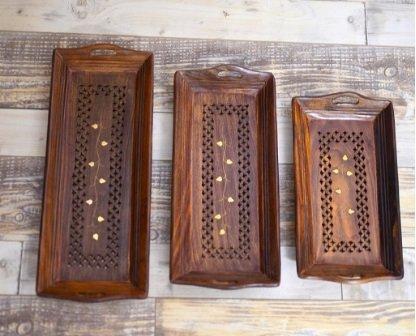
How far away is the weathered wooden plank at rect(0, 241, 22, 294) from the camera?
1171 mm

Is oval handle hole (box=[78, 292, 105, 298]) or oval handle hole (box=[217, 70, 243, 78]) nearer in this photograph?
oval handle hole (box=[78, 292, 105, 298])

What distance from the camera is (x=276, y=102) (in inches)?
51.5

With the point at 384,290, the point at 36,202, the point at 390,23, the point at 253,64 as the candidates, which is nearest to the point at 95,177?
the point at 36,202

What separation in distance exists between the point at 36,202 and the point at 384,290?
0.86 m

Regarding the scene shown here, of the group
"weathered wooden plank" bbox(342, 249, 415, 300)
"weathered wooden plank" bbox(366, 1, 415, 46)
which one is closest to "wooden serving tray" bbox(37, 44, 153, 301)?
"weathered wooden plank" bbox(342, 249, 415, 300)

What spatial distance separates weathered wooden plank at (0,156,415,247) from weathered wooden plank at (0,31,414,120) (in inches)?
6.0

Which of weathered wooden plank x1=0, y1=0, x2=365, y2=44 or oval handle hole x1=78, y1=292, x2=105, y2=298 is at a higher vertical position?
weathered wooden plank x1=0, y1=0, x2=365, y2=44

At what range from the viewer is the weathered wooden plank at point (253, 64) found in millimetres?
1294

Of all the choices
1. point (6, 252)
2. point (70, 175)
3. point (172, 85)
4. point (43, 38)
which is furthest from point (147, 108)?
point (6, 252)

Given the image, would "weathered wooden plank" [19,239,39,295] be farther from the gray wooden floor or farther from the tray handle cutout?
the tray handle cutout

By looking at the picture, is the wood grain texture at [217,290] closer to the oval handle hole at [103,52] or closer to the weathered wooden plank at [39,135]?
the weathered wooden plank at [39,135]

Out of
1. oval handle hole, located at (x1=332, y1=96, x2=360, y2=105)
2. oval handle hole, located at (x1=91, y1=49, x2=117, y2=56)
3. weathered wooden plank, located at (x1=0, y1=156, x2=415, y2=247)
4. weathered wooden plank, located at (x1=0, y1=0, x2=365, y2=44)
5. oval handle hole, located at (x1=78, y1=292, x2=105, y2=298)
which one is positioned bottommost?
oval handle hole, located at (x1=78, y1=292, x2=105, y2=298)

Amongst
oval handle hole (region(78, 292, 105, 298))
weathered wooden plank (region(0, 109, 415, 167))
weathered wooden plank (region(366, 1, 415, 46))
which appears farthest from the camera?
weathered wooden plank (region(366, 1, 415, 46))

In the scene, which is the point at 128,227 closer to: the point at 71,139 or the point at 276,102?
the point at 71,139
